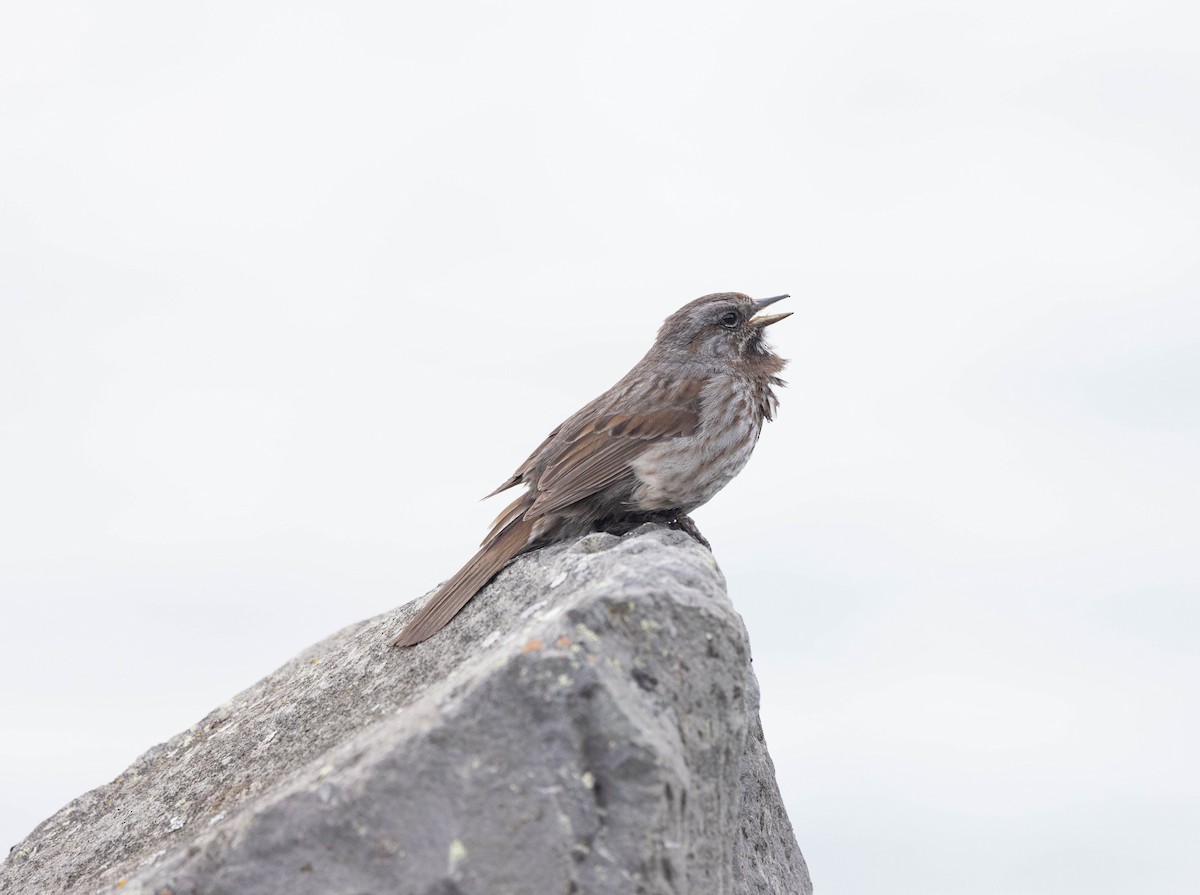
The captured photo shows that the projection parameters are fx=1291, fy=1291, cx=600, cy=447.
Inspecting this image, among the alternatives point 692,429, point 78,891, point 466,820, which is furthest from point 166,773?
point 692,429

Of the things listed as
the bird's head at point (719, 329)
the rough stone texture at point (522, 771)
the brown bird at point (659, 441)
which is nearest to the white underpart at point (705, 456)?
the brown bird at point (659, 441)

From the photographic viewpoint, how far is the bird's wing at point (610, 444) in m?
6.45

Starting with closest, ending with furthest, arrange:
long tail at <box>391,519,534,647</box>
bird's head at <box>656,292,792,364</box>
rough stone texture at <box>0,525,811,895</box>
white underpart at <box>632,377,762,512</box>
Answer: rough stone texture at <box>0,525,811,895</box> → long tail at <box>391,519,534,647</box> → white underpart at <box>632,377,762,512</box> → bird's head at <box>656,292,792,364</box>

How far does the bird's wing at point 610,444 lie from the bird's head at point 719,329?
37 centimetres

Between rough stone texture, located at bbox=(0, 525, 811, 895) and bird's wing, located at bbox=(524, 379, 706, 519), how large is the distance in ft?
3.27

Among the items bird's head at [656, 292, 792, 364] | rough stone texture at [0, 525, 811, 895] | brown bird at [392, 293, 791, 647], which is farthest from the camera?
bird's head at [656, 292, 792, 364]

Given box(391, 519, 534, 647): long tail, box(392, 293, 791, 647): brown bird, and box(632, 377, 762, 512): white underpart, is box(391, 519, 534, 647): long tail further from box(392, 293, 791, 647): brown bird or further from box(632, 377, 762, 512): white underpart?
box(632, 377, 762, 512): white underpart

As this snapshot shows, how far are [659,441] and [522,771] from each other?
2.85m

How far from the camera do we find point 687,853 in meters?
4.47

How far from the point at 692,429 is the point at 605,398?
634mm

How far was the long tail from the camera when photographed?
5.77 m

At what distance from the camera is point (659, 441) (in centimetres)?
671

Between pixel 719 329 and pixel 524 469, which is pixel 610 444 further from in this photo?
pixel 719 329

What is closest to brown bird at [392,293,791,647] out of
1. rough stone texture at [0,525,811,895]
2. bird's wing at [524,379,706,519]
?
bird's wing at [524,379,706,519]
